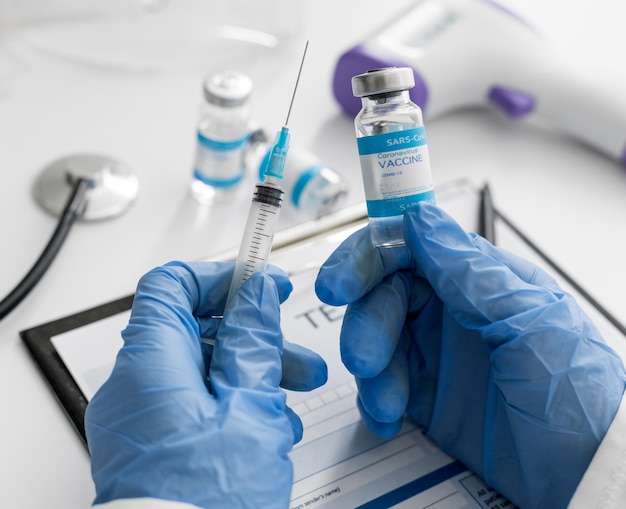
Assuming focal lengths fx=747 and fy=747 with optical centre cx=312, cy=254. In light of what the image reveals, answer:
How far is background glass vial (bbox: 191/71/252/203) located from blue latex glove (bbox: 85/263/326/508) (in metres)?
0.30

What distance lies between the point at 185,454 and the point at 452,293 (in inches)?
10.0

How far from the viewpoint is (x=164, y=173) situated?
38.3 inches

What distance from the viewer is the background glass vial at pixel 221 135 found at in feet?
2.88

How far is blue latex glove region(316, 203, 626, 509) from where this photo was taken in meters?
0.60

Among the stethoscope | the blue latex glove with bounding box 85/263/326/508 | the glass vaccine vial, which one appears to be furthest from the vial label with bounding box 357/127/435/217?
the stethoscope

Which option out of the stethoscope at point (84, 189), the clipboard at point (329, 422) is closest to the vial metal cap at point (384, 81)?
the clipboard at point (329, 422)

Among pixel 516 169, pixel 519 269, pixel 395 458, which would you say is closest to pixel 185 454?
pixel 395 458

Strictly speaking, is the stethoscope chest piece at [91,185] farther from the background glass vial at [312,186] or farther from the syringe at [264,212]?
the syringe at [264,212]

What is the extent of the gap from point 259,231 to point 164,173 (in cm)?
38

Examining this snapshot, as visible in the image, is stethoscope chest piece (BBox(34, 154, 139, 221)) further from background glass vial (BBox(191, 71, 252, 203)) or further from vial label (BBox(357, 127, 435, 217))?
vial label (BBox(357, 127, 435, 217))

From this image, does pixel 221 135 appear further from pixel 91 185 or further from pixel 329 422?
pixel 329 422

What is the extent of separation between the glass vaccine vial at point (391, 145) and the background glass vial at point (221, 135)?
0.30 meters

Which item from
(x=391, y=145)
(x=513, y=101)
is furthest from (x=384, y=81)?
(x=513, y=101)

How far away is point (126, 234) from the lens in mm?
888
